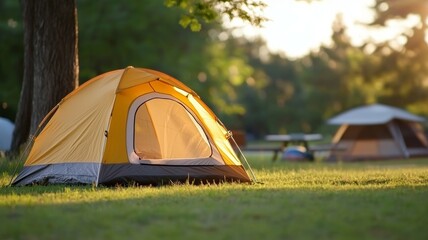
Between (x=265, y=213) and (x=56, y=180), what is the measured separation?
4.79 metres

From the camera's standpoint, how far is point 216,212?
25.8 feet

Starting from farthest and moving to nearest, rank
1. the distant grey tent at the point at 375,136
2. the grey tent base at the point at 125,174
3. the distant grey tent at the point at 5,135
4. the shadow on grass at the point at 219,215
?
the distant grey tent at the point at 5,135 < the distant grey tent at the point at 375,136 < the grey tent base at the point at 125,174 < the shadow on grass at the point at 219,215

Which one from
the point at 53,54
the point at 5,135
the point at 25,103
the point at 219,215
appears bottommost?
the point at 5,135

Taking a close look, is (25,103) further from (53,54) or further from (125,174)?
(125,174)

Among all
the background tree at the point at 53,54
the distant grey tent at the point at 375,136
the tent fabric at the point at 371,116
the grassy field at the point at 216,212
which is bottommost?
the distant grey tent at the point at 375,136

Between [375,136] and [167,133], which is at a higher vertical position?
[167,133]

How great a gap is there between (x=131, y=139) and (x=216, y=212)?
4.05m

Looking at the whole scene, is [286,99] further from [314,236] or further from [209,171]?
[314,236]

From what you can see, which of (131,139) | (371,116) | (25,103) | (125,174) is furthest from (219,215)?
(371,116)

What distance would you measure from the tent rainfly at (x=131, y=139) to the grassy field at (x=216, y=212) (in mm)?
733

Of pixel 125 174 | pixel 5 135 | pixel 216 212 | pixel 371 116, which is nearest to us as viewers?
pixel 216 212

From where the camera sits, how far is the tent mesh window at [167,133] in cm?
1209

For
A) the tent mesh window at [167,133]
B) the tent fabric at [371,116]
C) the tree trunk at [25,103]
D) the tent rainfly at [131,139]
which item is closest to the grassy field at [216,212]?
the tent rainfly at [131,139]

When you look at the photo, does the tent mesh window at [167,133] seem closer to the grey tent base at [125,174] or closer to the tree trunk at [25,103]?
the grey tent base at [125,174]
